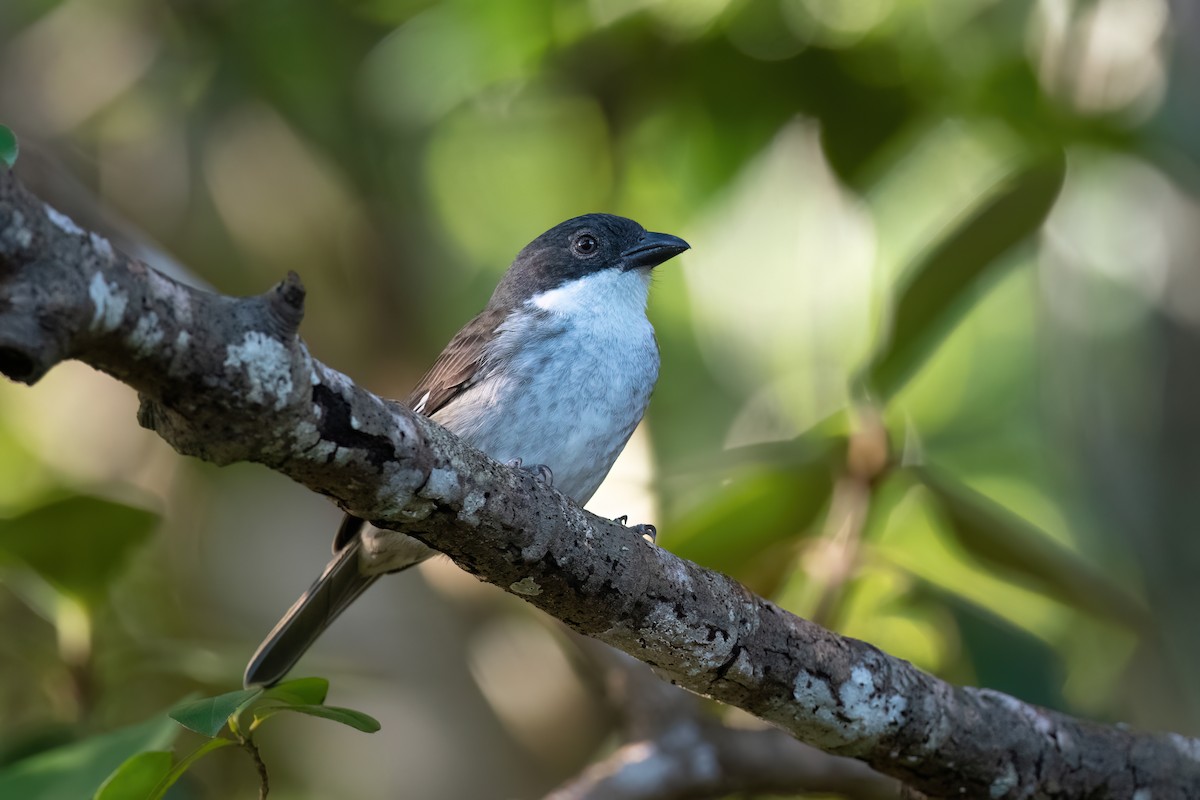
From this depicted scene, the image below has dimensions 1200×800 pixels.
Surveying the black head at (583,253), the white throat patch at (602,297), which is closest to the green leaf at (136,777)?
the white throat patch at (602,297)

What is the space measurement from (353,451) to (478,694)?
10.7 ft

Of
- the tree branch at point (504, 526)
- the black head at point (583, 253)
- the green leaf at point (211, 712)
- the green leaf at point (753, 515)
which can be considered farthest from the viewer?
the black head at point (583, 253)

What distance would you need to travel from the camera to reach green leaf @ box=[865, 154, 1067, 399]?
3.46m

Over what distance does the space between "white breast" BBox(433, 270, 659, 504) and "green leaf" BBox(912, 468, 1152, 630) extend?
921 mm

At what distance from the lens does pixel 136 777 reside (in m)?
2.11

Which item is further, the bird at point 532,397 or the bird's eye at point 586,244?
the bird's eye at point 586,244

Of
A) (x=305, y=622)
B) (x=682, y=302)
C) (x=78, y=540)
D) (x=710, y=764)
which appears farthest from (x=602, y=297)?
(x=682, y=302)

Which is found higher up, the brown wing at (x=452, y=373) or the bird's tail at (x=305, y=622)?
the brown wing at (x=452, y=373)

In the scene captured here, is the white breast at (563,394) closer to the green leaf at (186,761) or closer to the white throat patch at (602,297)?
the white throat patch at (602,297)

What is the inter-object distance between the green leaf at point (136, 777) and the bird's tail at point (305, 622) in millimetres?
1455

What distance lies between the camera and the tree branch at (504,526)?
147 cm

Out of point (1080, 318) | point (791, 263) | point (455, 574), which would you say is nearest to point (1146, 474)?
point (1080, 318)

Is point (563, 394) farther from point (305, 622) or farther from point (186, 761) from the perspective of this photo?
point (186, 761)

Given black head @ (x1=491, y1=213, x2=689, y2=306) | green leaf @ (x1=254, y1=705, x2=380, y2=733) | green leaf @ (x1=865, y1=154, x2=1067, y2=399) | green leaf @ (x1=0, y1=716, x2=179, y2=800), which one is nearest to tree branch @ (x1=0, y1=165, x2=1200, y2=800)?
green leaf @ (x1=254, y1=705, x2=380, y2=733)
